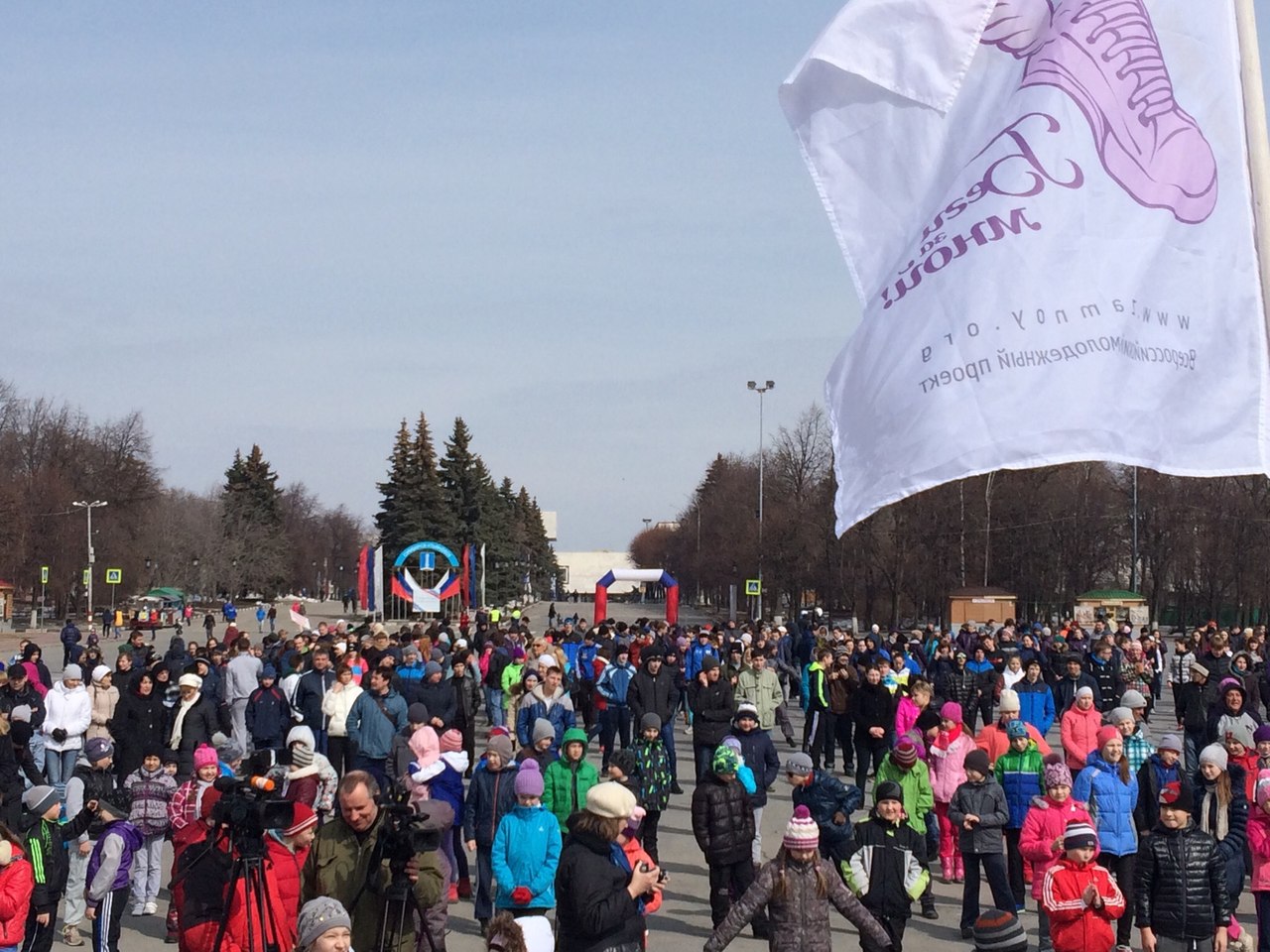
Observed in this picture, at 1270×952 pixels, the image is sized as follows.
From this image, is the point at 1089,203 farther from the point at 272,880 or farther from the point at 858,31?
the point at 272,880

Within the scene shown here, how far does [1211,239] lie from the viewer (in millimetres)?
6195

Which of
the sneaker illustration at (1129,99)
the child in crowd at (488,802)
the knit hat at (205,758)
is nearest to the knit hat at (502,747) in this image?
the child in crowd at (488,802)

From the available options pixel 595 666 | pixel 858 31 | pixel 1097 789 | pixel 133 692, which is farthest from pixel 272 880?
pixel 595 666

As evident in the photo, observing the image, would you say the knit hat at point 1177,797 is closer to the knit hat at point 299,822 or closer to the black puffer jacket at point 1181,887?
the black puffer jacket at point 1181,887

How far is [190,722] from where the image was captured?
17.2m

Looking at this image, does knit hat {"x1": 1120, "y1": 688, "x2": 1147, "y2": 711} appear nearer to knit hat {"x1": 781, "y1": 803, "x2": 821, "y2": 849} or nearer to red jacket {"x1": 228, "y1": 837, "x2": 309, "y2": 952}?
knit hat {"x1": 781, "y1": 803, "x2": 821, "y2": 849}

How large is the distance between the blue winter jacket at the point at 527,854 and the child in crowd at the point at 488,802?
2.27 m

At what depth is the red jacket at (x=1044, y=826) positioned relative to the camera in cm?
1055

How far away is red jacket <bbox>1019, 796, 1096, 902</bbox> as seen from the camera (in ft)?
34.6

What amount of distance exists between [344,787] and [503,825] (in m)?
3.12

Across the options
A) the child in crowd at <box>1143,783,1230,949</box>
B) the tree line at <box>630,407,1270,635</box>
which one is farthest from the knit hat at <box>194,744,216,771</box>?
the tree line at <box>630,407,1270,635</box>

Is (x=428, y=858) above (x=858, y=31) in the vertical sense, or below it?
below

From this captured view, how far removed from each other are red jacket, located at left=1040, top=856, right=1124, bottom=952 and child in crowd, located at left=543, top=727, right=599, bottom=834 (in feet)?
12.8

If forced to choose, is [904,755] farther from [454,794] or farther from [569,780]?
[454,794]
